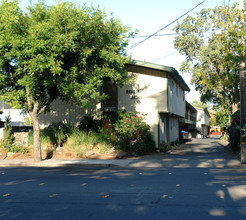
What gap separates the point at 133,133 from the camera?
2081 centimetres

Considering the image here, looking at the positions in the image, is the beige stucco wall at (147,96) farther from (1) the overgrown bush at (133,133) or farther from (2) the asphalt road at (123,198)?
(2) the asphalt road at (123,198)

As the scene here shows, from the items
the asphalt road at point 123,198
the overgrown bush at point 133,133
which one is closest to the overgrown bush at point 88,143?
the overgrown bush at point 133,133

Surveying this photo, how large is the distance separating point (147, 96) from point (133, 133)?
11.1ft

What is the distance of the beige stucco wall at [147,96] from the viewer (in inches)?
888

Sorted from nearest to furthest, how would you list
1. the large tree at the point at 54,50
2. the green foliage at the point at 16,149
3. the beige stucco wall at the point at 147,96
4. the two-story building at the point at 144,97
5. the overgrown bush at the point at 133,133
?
1. the large tree at the point at 54,50
2. the green foliage at the point at 16,149
3. the overgrown bush at the point at 133,133
4. the two-story building at the point at 144,97
5. the beige stucco wall at the point at 147,96

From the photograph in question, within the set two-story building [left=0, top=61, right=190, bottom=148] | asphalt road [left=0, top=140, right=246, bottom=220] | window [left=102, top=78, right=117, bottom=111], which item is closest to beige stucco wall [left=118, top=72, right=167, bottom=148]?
two-story building [left=0, top=61, right=190, bottom=148]

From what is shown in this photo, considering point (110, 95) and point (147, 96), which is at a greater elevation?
point (110, 95)

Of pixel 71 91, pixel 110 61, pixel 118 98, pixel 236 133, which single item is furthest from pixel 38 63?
pixel 236 133

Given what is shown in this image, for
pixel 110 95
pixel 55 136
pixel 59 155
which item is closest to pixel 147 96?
pixel 110 95

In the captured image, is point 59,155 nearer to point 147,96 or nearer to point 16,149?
point 16,149

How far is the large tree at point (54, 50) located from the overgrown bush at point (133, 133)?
360 centimetres

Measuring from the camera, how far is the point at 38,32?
1460 centimetres

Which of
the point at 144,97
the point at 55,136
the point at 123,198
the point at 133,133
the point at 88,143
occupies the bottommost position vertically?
the point at 123,198

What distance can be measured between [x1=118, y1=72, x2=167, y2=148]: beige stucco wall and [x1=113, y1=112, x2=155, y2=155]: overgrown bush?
1.09 m
